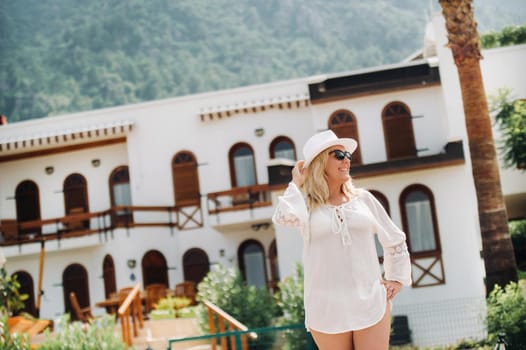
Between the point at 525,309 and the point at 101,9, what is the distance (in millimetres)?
73483

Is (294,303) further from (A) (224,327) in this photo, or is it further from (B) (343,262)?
(B) (343,262)

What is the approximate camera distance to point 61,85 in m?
66.2

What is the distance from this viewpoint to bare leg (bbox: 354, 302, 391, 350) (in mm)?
4219

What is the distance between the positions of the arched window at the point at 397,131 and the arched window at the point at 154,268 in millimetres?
8063

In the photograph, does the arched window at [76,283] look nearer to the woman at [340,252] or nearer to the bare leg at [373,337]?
the woman at [340,252]

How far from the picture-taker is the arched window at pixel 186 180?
22969 mm

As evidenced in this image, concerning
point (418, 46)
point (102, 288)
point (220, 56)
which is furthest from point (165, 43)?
point (102, 288)

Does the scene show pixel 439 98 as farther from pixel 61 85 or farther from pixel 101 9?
pixel 101 9

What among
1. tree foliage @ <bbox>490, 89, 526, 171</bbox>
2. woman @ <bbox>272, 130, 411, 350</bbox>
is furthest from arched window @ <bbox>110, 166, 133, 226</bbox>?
woman @ <bbox>272, 130, 411, 350</bbox>

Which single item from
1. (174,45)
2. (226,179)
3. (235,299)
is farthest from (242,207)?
(174,45)

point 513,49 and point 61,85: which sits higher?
point 61,85

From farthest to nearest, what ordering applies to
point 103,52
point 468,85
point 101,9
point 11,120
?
point 101,9
point 103,52
point 11,120
point 468,85

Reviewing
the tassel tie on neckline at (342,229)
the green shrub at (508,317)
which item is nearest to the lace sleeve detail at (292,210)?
the tassel tie on neckline at (342,229)

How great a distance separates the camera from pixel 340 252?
4332 millimetres
